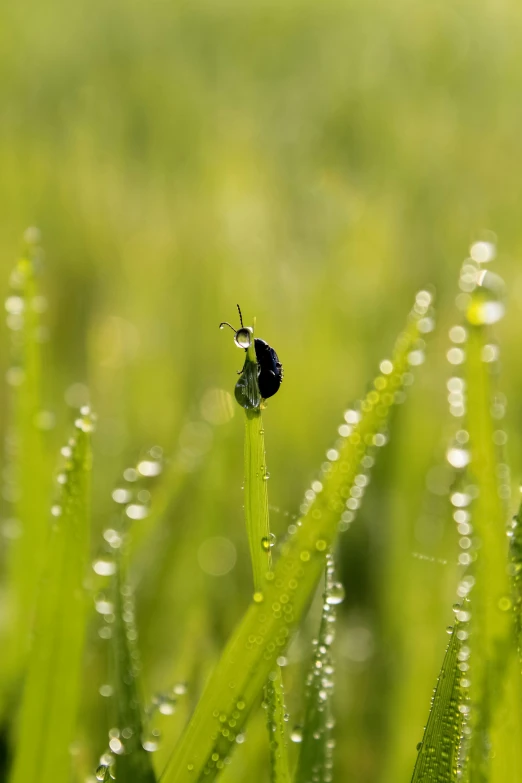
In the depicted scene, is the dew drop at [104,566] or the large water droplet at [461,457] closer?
the large water droplet at [461,457]

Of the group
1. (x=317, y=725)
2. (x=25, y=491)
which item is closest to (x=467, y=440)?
(x=317, y=725)

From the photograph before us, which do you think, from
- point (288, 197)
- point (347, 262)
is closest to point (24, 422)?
point (347, 262)

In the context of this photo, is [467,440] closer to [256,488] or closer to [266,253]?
[256,488]

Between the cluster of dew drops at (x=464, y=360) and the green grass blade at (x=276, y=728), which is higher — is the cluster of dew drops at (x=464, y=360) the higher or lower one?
the higher one

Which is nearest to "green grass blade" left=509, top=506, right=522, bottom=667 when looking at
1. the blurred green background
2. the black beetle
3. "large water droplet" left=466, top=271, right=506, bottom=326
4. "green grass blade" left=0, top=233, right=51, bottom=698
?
"large water droplet" left=466, top=271, right=506, bottom=326

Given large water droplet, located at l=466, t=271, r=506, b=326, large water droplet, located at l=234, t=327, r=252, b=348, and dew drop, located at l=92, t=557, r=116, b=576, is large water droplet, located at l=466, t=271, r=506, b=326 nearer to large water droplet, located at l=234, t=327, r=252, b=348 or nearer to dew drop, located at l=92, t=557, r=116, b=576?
large water droplet, located at l=234, t=327, r=252, b=348

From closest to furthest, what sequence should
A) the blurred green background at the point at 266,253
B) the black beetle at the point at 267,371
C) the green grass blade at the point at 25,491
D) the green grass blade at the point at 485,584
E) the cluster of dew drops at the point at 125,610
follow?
the green grass blade at the point at 485,584 < the cluster of dew drops at the point at 125,610 < the black beetle at the point at 267,371 < the green grass blade at the point at 25,491 < the blurred green background at the point at 266,253

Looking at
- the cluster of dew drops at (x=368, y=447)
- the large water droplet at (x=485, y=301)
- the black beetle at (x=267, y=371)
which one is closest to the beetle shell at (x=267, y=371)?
the black beetle at (x=267, y=371)

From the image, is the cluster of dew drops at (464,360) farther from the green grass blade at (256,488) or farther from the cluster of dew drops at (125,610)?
the cluster of dew drops at (125,610)

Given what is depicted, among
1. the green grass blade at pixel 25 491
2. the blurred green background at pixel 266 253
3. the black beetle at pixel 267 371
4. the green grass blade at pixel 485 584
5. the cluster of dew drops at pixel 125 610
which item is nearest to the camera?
the green grass blade at pixel 485 584
